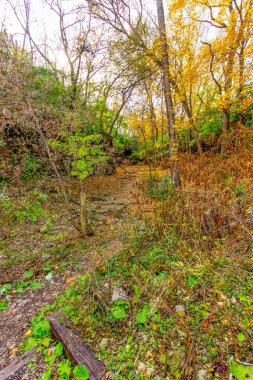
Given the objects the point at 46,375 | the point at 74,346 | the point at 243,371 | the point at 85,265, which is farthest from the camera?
the point at 85,265

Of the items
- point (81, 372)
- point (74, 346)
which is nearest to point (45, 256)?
point (74, 346)

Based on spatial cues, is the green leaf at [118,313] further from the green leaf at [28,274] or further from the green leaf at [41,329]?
the green leaf at [28,274]

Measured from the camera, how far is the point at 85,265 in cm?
327

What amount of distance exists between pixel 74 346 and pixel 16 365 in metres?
0.61

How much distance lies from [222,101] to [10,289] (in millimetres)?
7448

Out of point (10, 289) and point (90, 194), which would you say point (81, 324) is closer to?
point (10, 289)

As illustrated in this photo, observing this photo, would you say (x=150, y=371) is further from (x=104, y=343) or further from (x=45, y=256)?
(x=45, y=256)

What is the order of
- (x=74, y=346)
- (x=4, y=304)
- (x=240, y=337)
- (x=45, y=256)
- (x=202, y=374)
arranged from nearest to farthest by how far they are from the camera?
(x=202, y=374) < (x=240, y=337) < (x=74, y=346) < (x=4, y=304) < (x=45, y=256)

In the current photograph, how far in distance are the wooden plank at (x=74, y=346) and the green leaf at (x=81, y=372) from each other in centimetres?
3

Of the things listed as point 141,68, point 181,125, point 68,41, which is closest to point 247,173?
point 181,125

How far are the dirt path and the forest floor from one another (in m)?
0.02

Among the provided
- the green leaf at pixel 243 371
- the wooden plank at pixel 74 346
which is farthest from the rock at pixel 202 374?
the wooden plank at pixel 74 346

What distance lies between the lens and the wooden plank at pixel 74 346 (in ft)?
5.06

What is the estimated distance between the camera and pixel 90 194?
718 cm
